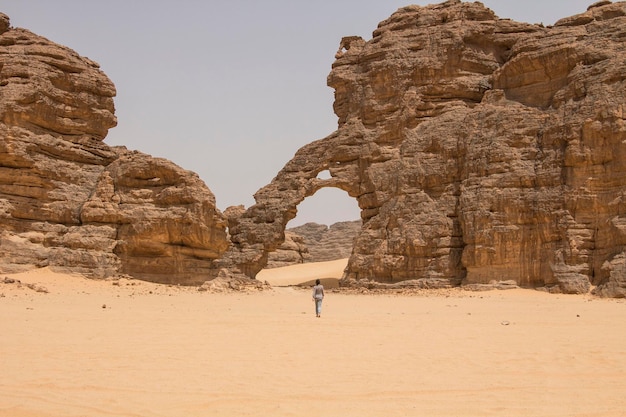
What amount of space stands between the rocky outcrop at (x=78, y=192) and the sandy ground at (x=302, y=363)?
6972 millimetres

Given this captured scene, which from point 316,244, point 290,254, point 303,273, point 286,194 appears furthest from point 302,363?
point 316,244

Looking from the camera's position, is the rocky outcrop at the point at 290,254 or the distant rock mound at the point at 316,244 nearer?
the rocky outcrop at the point at 290,254

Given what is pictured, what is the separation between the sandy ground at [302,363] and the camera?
5.59 m

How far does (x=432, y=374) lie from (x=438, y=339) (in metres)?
2.75

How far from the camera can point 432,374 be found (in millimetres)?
6930

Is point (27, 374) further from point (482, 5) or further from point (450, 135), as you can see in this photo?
point (482, 5)

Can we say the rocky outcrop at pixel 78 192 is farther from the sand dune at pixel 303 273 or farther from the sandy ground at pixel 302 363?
the sand dune at pixel 303 273

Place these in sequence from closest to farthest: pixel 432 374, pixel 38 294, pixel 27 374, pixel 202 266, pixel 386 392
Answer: pixel 386 392 → pixel 27 374 → pixel 432 374 → pixel 38 294 → pixel 202 266

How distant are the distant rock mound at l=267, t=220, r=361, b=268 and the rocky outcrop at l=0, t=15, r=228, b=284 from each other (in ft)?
79.5

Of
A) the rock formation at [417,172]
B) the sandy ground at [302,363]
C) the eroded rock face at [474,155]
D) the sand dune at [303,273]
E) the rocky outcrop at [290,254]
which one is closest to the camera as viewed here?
the sandy ground at [302,363]

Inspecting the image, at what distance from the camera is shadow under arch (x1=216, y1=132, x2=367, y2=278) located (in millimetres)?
28297

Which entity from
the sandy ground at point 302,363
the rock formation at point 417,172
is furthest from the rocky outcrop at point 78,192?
the sandy ground at point 302,363

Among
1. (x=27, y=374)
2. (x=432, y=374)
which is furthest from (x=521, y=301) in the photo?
(x=27, y=374)

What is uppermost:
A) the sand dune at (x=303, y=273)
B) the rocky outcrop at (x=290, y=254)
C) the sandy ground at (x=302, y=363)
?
the rocky outcrop at (x=290, y=254)
